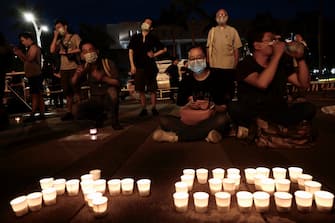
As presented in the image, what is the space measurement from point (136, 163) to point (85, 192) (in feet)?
3.61

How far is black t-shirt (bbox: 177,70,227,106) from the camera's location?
179 inches

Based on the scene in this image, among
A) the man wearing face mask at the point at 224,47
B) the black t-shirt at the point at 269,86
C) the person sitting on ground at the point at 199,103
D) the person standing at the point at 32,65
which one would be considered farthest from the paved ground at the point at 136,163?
the man wearing face mask at the point at 224,47

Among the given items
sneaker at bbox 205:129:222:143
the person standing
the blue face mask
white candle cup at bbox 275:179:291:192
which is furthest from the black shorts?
white candle cup at bbox 275:179:291:192

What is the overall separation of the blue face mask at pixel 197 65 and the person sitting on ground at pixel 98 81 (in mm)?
1588

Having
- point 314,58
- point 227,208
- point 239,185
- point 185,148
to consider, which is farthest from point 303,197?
point 314,58

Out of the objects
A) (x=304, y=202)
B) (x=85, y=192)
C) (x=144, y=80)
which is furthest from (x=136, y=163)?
(x=144, y=80)

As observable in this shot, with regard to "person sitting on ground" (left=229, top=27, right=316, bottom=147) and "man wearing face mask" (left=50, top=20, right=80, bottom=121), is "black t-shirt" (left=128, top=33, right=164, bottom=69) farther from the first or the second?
"person sitting on ground" (left=229, top=27, right=316, bottom=147)

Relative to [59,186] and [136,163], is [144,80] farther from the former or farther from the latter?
[59,186]

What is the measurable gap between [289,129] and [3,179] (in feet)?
9.73

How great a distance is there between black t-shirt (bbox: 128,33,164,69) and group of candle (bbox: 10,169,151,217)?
445 cm

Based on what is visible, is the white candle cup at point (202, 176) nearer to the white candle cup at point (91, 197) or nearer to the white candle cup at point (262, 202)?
the white candle cup at point (262, 202)

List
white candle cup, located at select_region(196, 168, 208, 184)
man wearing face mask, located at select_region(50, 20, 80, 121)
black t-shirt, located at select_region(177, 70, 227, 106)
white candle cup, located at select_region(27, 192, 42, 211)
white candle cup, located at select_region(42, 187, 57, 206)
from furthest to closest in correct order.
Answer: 1. man wearing face mask, located at select_region(50, 20, 80, 121)
2. black t-shirt, located at select_region(177, 70, 227, 106)
3. white candle cup, located at select_region(196, 168, 208, 184)
4. white candle cup, located at select_region(42, 187, 57, 206)
5. white candle cup, located at select_region(27, 192, 42, 211)

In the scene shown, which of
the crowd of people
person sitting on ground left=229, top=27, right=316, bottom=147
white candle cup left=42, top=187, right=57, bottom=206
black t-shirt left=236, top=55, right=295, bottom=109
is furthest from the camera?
black t-shirt left=236, top=55, right=295, bottom=109

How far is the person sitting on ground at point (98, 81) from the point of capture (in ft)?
18.2
